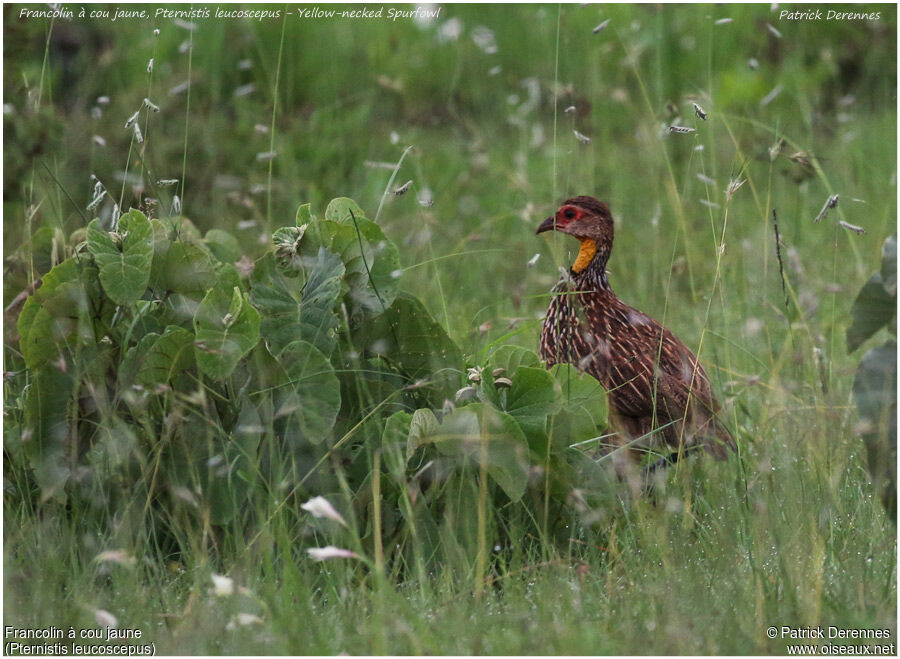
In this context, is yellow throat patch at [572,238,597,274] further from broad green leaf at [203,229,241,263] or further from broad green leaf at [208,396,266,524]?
broad green leaf at [208,396,266,524]

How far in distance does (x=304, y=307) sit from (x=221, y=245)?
643 mm

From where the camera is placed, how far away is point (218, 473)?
2510 mm

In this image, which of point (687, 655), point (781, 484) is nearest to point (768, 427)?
point (781, 484)

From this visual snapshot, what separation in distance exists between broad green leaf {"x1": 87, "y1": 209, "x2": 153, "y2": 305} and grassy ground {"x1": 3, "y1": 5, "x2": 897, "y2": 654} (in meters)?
0.25

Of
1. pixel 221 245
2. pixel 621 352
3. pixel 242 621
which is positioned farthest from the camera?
pixel 621 352

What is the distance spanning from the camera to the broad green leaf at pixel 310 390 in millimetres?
2521

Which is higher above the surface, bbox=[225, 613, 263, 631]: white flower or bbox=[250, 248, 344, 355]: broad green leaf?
bbox=[250, 248, 344, 355]: broad green leaf

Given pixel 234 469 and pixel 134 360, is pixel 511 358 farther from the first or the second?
pixel 134 360

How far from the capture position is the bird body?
3176 millimetres

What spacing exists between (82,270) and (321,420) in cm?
73

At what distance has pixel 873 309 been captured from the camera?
224 cm

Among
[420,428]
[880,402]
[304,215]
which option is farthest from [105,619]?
[880,402]

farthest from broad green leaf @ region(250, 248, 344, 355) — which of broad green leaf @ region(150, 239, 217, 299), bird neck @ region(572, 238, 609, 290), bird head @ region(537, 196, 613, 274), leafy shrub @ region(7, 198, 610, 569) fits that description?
bird neck @ region(572, 238, 609, 290)

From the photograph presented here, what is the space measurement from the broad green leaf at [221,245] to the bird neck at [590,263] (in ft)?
3.83
